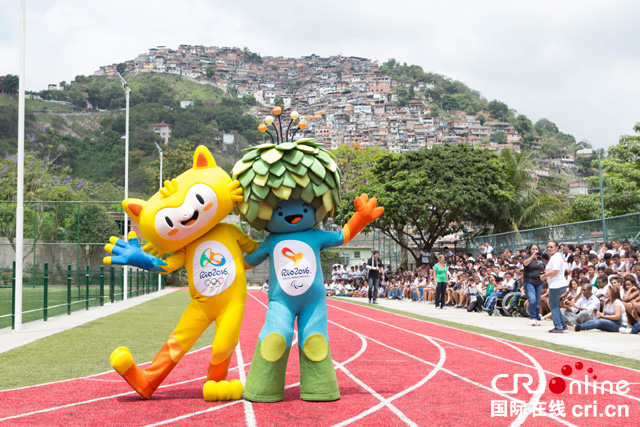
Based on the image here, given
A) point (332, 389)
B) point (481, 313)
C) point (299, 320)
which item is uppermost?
point (299, 320)

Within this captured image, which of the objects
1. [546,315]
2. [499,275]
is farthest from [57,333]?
[499,275]

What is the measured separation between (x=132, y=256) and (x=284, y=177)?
5.66 ft

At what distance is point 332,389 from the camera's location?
6031 mm

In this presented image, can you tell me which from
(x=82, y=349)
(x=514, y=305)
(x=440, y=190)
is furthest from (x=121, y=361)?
(x=440, y=190)

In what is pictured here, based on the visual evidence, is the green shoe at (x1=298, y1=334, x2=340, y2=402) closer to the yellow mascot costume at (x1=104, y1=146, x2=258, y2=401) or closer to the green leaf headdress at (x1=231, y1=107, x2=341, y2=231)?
the yellow mascot costume at (x1=104, y1=146, x2=258, y2=401)

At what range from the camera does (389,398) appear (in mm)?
6199

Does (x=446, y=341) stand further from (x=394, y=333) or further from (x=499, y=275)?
(x=499, y=275)

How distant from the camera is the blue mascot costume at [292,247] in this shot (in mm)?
6027

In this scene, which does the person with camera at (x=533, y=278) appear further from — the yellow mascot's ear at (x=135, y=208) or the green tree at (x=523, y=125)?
the green tree at (x=523, y=125)

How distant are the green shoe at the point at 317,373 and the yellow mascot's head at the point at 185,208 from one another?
1564mm

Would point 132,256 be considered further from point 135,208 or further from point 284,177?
point 284,177

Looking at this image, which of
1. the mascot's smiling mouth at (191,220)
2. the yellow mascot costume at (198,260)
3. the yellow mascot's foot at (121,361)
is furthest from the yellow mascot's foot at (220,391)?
the mascot's smiling mouth at (191,220)

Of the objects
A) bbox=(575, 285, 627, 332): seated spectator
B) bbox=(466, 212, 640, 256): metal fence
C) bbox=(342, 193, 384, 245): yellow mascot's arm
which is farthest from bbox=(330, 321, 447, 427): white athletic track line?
bbox=(466, 212, 640, 256): metal fence

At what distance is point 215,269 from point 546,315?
10962 mm
